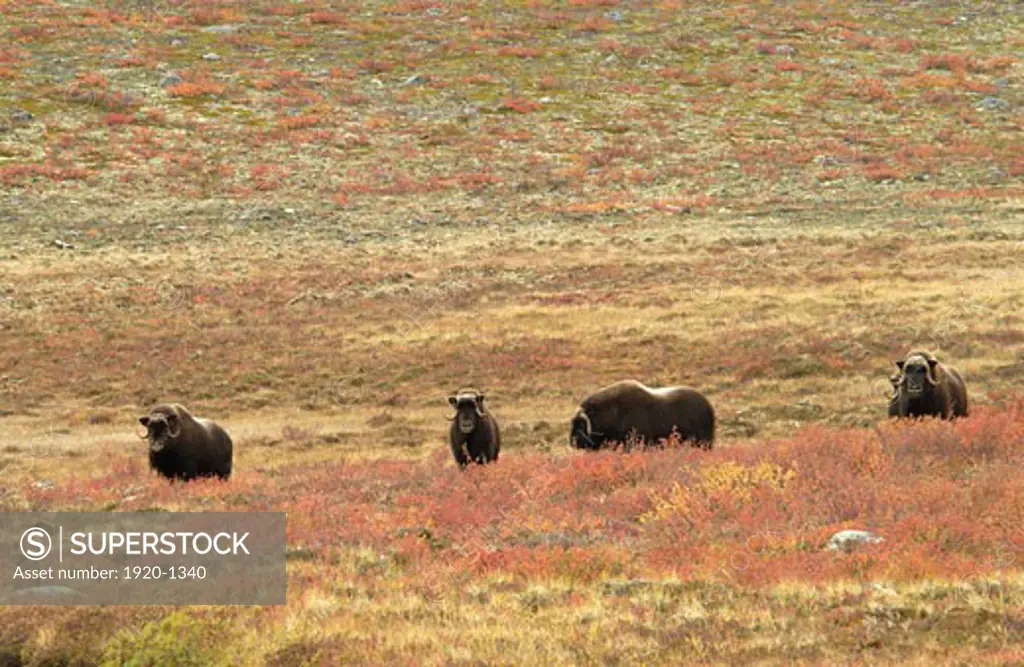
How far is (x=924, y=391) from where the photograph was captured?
19.7 meters

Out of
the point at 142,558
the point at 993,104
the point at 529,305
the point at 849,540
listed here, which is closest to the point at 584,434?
the point at 849,540

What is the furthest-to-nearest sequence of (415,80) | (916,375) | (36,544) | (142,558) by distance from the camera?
(415,80) < (916,375) < (36,544) < (142,558)

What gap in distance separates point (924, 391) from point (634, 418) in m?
4.48

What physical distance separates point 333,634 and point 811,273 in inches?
1127

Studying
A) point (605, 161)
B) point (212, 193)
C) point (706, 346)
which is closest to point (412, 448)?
point (706, 346)

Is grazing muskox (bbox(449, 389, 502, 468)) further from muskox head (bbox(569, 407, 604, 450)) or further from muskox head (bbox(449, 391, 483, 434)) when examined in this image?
muskox head (bbox(569, 407, 604, 450))

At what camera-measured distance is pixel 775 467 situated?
51.2ft

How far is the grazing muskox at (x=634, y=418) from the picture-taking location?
19984 mm

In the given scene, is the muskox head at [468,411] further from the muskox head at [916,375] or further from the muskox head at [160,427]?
the muskox head at [916,375]

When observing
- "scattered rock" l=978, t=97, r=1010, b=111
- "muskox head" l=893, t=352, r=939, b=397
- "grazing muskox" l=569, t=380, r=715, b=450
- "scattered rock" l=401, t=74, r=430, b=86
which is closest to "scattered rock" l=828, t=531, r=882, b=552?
"grazing muskox" l=569, t=380, r=715, b=450

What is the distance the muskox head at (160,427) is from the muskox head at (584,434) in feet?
19.9

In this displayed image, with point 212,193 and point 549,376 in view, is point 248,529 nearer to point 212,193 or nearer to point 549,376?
point 549,376

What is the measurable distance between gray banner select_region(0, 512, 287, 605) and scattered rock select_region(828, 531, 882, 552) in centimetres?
519

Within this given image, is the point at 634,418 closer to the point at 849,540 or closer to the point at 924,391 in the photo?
the point at 924,391
